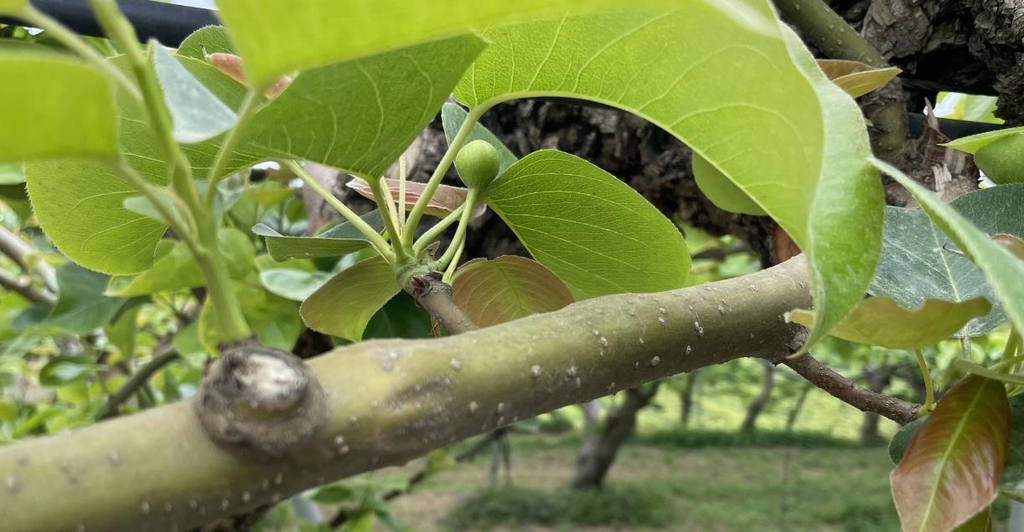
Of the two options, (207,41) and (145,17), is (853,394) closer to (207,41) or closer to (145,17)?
(207,41)

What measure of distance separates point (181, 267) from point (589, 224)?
460 mm

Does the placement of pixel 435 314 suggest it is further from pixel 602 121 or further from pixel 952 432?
pixel 602 121

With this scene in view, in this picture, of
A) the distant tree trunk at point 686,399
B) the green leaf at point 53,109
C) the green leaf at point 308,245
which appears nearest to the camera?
the green leaf at point 53,109

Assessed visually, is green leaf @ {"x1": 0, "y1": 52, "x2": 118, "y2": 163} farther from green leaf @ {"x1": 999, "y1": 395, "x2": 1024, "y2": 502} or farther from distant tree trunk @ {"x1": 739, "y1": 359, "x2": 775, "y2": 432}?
distant tree trunk @ {"x1": 739, "y1": 359, "x2": 775, "y2": 432}

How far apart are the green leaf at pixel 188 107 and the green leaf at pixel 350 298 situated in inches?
7.5

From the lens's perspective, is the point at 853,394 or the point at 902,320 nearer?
the point at 902,320

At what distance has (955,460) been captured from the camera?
0.92 feet

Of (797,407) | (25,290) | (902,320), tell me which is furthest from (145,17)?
(797,407)

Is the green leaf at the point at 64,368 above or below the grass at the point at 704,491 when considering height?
above

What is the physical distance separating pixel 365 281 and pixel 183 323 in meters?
0.82

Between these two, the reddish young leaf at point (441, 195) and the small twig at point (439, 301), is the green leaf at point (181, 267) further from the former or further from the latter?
the small twig at point (439, 301)

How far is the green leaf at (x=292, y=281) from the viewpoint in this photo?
70cm

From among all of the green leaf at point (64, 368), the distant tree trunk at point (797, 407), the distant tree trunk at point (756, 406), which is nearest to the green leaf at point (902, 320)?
the green leaf at point (64, 368)

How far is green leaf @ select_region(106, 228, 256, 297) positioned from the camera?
66 centimetres
